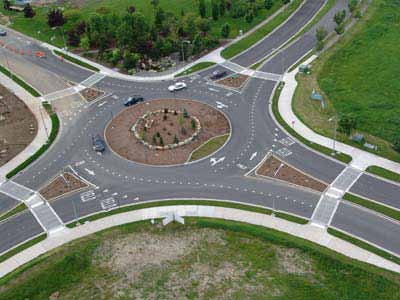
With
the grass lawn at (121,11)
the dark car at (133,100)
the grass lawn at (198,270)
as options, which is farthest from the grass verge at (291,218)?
the grass lawn at (121,11)

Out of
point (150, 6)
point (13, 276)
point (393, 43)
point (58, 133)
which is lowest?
point (13, 276)

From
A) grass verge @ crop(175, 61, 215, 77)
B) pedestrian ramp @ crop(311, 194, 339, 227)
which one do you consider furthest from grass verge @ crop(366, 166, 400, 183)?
grass verge @ crop(175, 61, 215, 77)

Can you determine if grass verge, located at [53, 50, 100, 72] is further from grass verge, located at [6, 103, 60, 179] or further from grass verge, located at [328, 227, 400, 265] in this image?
grass verge, located at [328, 227, 400, 265]

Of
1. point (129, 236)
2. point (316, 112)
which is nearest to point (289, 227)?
point (129, 236)

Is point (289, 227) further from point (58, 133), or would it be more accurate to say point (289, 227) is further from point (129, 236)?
point (58, 133)

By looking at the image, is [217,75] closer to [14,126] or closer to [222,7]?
[222,7]

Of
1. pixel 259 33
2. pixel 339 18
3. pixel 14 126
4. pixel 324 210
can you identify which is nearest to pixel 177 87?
pixel 14 126
